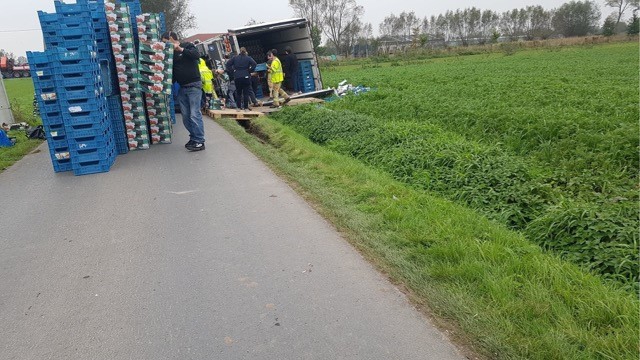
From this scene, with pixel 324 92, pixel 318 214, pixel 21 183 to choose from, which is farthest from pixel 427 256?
pixel 324 92

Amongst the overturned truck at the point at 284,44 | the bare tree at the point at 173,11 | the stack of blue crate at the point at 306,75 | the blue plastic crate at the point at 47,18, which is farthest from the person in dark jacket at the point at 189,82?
the bare tree at the point at 173,11

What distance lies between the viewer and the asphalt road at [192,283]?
2930 mm

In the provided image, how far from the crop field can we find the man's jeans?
2.66m

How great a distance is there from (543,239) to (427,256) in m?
1.42

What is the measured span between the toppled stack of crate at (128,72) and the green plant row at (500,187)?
3717 mm

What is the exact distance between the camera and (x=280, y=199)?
5727 millimetres

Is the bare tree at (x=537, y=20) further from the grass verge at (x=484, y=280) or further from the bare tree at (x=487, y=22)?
the grass verge at (x=484, y=280)

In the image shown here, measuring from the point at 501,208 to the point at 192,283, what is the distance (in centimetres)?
357

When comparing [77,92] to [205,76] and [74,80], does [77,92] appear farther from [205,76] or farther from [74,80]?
[205,76]

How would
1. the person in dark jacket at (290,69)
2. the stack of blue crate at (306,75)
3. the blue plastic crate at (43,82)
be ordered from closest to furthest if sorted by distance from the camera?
the blue plastic crate at (43,82)
the stack of blue crate at (306,75)
the person in dark jacket at (290,69)

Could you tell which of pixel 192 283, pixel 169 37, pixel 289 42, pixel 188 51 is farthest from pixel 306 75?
pixel 192 283

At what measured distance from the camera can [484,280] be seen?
334cm

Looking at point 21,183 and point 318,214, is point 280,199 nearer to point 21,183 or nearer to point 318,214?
point 318,214

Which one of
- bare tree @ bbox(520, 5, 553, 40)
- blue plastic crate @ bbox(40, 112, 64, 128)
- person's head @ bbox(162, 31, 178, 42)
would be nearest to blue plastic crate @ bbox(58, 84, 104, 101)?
blue plastic crate @ bbox(40, 112, 64, 128)
